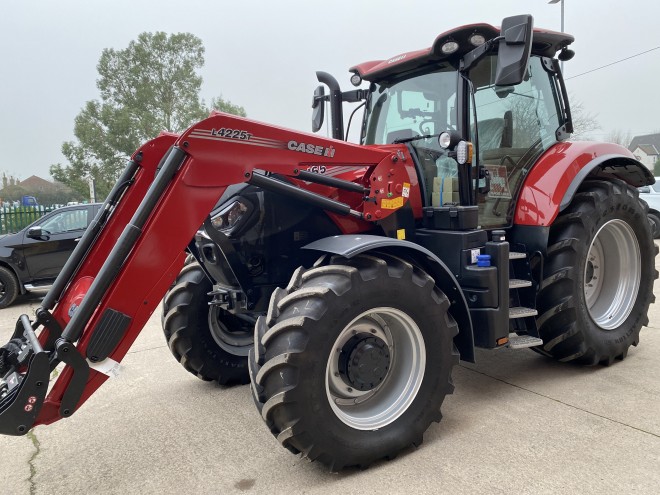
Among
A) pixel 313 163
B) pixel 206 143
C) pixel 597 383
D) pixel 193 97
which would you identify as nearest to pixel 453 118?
pixel 313 163

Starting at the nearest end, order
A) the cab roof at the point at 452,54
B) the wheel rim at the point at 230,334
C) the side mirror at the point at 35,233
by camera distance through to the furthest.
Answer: the cab roof at the point at 452,54
the wheel rim at the point at 230,334
the side mirror at the point at 35,233

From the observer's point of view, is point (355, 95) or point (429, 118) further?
point (355, 95)

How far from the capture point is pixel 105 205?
3.13 m

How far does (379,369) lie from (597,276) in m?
2.74

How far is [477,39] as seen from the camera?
3242mm

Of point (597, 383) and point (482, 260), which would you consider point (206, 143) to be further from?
point (597, 383)

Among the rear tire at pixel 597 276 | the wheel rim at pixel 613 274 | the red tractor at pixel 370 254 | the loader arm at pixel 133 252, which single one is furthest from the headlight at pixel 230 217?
the wheel rim at pixel 613 274

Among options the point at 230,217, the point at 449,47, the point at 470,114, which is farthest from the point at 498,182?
the point at 230,217

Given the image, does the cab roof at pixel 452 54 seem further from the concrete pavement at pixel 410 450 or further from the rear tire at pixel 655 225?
the rear tire at pixel 655 225

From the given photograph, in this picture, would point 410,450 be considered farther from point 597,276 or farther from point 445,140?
point 597,276

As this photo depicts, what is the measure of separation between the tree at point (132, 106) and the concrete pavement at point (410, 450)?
87.6 ft

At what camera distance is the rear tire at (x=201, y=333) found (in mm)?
3789

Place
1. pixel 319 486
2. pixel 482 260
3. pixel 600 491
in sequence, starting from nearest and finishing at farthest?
pixel 600 491 → pixel 319 486 → pixel 482 260

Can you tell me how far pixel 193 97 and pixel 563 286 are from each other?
30.8 meters
